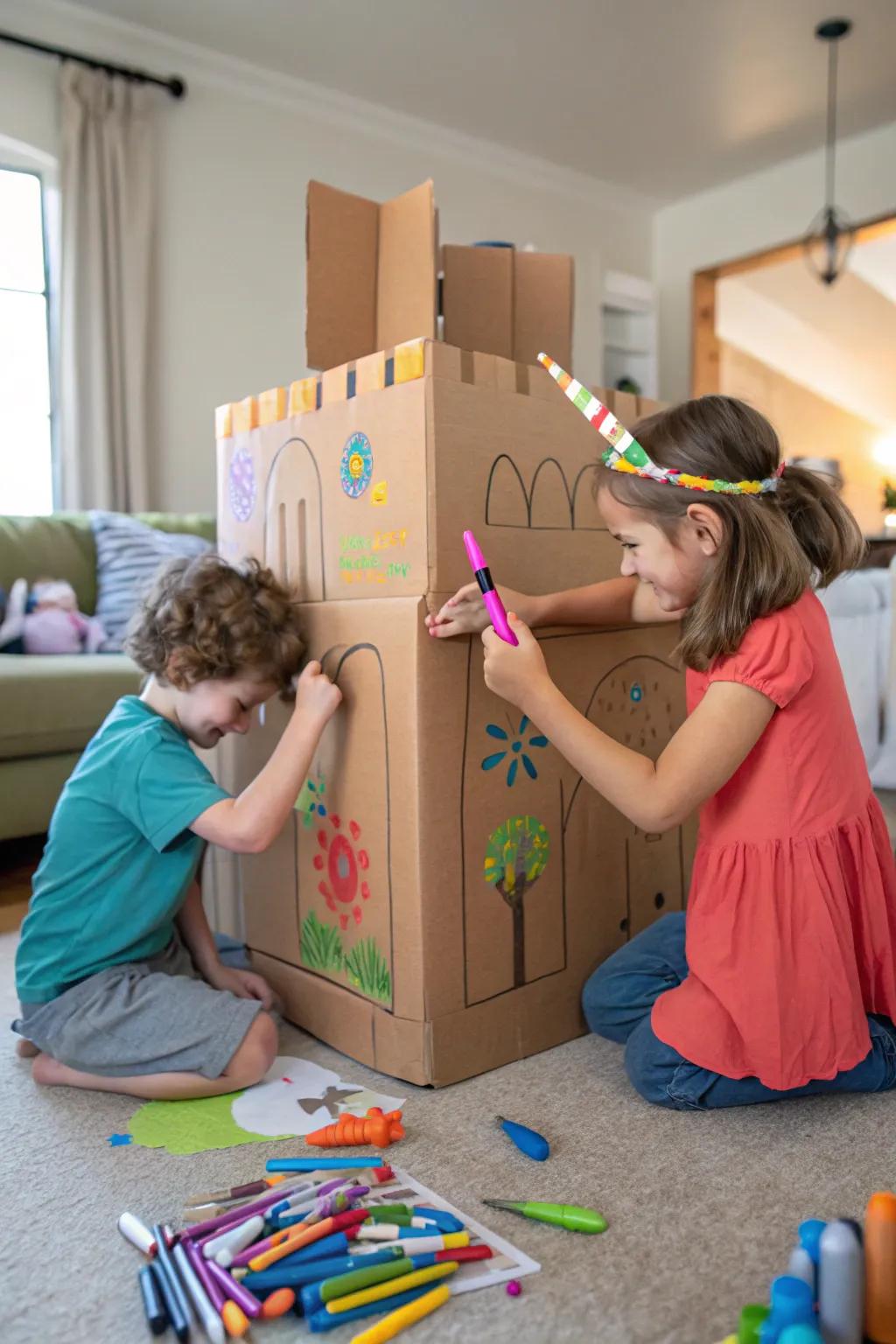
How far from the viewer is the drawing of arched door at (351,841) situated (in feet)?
3.65

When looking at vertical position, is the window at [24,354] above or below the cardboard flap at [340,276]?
above

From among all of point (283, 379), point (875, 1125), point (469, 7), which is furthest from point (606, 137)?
point (875, 1125)

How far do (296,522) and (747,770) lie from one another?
598 millimetres

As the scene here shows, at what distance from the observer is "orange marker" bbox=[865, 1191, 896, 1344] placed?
0.63 metres

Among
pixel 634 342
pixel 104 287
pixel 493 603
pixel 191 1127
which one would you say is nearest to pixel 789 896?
pixel 493 603

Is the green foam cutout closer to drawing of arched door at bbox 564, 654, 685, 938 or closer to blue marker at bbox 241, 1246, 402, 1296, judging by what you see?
blue marker at bbox 241, 1246, 402, 1296

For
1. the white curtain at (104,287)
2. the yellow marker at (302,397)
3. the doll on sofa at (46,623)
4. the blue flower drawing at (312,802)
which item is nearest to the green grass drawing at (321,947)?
the blue flower drawing at (312,802)

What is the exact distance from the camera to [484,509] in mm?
1107

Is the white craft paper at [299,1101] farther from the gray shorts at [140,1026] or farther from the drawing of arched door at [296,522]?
the drawing of arched door at [296,522]

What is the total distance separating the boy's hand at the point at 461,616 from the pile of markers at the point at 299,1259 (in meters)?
0.51

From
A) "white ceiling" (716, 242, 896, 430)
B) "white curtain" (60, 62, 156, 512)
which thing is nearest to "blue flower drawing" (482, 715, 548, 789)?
"white curtain" (60, 62, 156, 512)

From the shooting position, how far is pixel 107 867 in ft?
3.76

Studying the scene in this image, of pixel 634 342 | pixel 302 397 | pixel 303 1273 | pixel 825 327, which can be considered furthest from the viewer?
pixel 825 327

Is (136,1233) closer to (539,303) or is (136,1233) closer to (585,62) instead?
(539,303)
